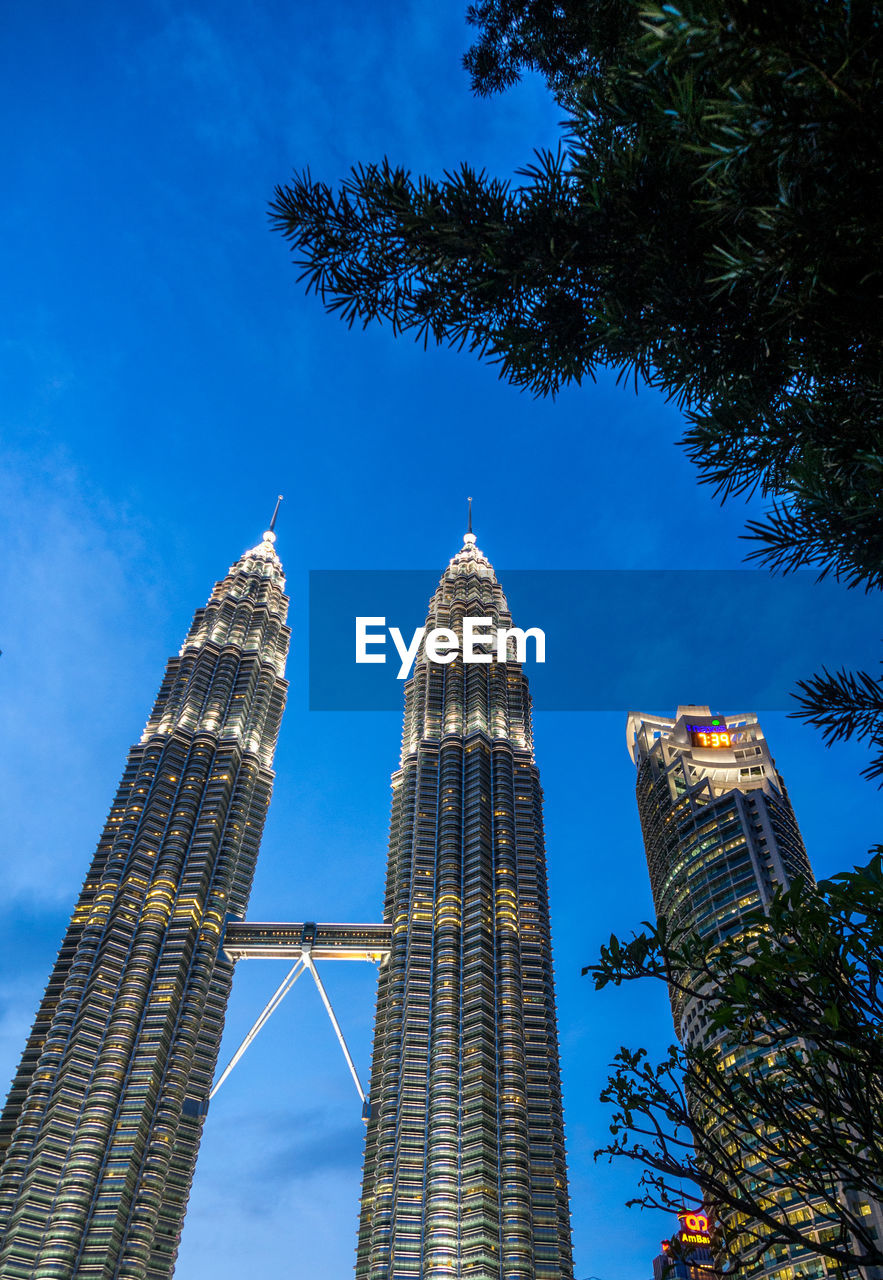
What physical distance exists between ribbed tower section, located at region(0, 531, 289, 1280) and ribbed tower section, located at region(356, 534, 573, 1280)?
21335mm

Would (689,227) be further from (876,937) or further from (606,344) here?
(876,937)

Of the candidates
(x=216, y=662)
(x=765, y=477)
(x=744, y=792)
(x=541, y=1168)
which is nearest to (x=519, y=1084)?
(x=541, y=1168)

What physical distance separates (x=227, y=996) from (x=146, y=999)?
1142 centimetres

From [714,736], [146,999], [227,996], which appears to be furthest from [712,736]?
[146,999]

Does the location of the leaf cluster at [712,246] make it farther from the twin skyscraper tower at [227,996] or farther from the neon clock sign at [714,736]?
the neon clock sign at [714,736]

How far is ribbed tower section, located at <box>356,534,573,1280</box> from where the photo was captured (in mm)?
93500

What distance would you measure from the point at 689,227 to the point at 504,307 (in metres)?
2.13

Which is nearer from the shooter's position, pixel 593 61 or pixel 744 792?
pixel 593 61

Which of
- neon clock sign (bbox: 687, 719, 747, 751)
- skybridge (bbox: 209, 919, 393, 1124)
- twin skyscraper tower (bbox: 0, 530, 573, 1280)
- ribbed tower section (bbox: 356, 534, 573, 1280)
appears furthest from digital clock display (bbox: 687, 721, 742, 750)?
skybridge (bbox: 209, 919, 393, 1124)

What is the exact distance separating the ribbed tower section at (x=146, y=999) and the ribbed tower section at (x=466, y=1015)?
Answer: 2133 centimetres

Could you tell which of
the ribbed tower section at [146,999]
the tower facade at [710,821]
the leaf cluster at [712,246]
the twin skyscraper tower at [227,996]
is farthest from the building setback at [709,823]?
the leaf cluster at [712,246]

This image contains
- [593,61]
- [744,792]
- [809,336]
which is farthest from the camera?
[744,792]

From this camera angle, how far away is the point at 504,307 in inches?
421

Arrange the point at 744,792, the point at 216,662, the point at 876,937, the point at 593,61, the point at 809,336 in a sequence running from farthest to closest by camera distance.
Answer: the point at 216,662
the point at 744,792
the point at 593,61
the point at 809,336
the point at 876,937
